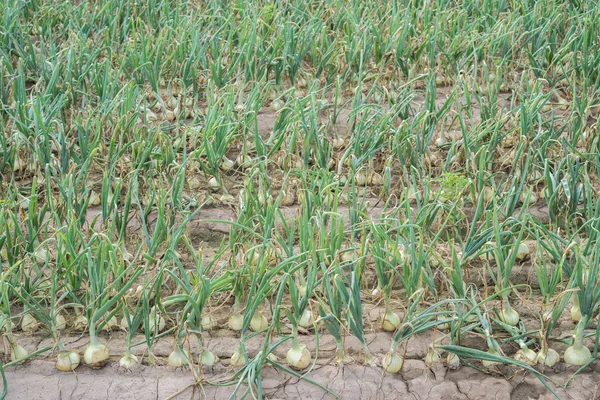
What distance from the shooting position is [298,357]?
237 centimetres

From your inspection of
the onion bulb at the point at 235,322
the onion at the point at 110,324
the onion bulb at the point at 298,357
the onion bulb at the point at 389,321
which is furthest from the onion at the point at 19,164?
the onion bulb at the point at 389,321

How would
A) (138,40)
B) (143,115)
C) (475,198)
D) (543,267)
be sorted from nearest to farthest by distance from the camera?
(543,267)
(475,198)
(143,115)
(138,40)

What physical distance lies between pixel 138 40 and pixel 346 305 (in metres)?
2.34

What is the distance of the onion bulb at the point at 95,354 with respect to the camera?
7.76 feet

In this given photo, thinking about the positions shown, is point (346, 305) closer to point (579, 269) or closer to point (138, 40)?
point (579, 269)

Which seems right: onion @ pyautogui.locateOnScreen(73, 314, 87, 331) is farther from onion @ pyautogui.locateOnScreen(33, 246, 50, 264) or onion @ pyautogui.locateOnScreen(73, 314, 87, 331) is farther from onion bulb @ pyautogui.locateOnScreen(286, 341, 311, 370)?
onion bulb @ pyautogui.locateOnScreen(286, 341, 311, 370)

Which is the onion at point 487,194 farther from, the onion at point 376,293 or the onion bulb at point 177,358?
the onion bulb at point 177,358

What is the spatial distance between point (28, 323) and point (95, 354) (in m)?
0.29

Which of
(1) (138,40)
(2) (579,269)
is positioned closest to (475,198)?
(2) (579,269)

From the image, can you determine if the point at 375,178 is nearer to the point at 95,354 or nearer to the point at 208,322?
the point at 208,322

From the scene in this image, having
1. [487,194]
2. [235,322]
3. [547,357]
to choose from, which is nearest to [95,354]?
[235,322]

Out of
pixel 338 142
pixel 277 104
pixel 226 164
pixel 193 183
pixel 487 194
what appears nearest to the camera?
pixel 487 194

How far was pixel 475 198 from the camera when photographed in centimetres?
297

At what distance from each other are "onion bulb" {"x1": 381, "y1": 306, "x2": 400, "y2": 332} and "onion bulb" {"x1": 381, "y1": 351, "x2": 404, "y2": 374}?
15 cm
